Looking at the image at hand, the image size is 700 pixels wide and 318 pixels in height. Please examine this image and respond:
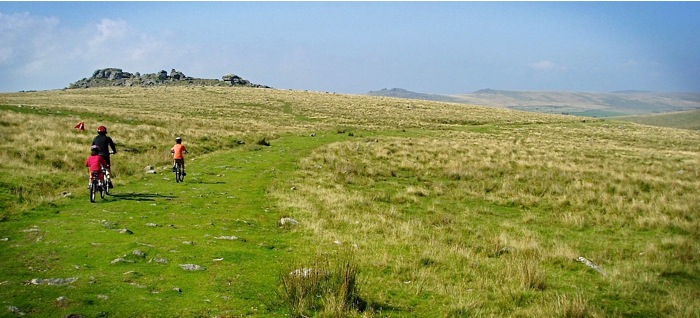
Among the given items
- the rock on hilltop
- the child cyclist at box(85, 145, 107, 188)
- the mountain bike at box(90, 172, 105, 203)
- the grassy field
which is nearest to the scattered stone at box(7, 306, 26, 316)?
the grassy field

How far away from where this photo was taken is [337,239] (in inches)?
470

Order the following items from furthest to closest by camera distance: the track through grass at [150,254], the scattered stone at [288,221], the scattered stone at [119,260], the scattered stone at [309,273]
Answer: the scattered stone at [288,221] → the scattered stone at [119,260] → the scattered stone at [309,273] → the track through grass at [150,254]

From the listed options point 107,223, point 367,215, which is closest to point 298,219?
point 367,215

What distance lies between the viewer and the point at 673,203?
17969mm

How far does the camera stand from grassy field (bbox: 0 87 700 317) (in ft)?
24.6

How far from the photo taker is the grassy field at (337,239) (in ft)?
24.6

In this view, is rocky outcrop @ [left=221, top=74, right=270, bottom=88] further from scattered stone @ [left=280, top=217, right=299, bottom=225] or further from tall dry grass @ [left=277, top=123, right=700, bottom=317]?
scattered stone @ [left=280, top=217, right=299, bottom=225]

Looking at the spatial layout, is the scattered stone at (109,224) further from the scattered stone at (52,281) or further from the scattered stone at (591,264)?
the scattered stone at (591,264)

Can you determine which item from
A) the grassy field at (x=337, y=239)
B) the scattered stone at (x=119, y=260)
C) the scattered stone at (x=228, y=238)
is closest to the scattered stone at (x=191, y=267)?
the grassy field at (x=337, y=239)

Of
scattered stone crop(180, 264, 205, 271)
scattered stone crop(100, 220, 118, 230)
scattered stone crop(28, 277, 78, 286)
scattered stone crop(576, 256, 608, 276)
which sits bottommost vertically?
scattered stone crop(576, 256, 608, 276)

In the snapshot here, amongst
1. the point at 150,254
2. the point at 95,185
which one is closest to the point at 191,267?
the point at 150,254

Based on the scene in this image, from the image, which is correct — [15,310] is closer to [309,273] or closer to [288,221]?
[309,273]

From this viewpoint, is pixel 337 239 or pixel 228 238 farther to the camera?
pixel 337 239

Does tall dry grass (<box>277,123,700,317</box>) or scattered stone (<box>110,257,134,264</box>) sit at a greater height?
scattered stone (<box>110,257,134,264</box>)
